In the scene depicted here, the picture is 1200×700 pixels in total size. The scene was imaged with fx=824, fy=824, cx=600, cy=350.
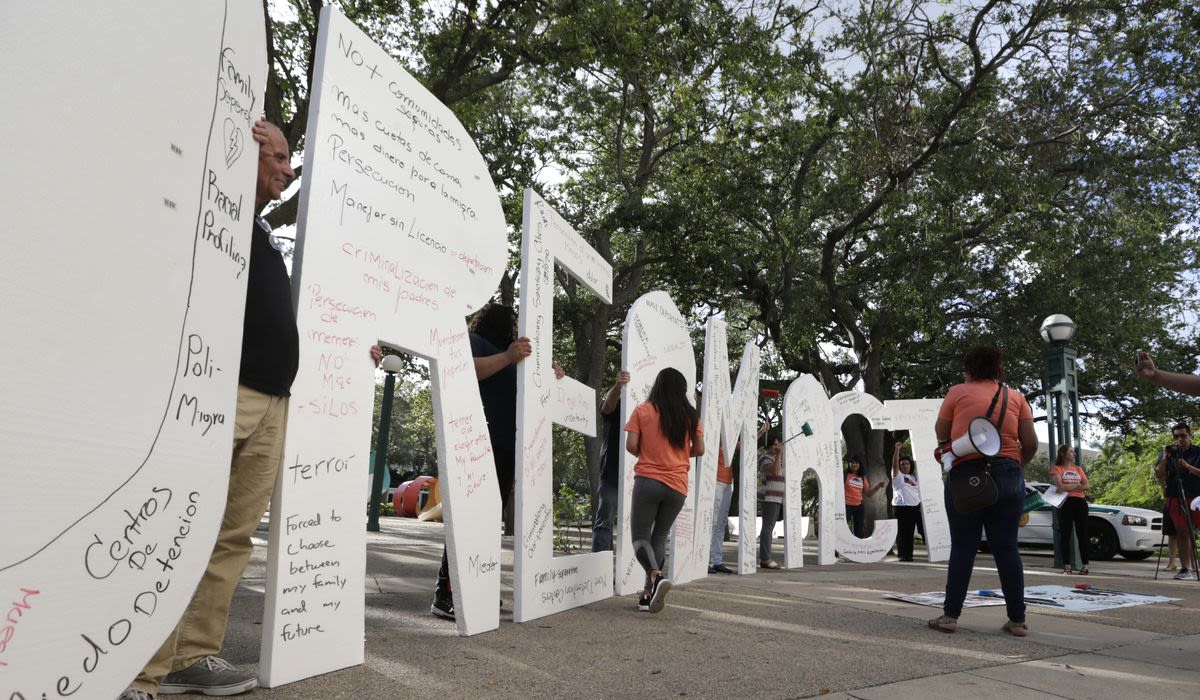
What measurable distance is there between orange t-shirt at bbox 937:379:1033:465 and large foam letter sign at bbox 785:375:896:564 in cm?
502

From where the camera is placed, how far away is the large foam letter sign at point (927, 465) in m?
12.2

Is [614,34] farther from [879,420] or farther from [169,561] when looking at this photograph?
[169,561]

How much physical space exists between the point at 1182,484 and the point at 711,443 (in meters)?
5.90

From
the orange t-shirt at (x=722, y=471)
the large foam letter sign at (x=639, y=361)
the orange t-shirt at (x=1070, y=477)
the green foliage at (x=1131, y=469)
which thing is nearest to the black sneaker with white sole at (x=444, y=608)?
the large foam letter sign at (x=639, y=361)

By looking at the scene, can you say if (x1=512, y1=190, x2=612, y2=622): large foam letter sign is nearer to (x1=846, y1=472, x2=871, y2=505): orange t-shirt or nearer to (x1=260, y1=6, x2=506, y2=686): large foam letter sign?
(x1=260, y1=6, x2=506, y2=686): large foam letter sign

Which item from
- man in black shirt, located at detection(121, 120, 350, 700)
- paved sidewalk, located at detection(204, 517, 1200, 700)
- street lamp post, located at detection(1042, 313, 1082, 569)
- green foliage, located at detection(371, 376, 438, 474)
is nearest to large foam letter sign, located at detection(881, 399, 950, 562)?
street lamp post, located at detection(1042, 313, 1082, 569)

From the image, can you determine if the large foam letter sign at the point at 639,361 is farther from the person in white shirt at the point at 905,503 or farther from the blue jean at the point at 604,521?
the person in white shirt at the point at 905,503

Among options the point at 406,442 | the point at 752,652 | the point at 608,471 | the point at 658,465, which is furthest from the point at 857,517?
the point at 406,442

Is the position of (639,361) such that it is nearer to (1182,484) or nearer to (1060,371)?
(1182,484)

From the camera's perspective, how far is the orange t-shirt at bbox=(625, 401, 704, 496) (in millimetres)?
5652

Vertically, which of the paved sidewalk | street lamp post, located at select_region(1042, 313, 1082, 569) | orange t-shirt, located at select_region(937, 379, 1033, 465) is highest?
street lamp post, located at select_region(1042, 313, 1082, 569)

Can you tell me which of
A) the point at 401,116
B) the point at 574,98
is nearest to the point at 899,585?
the point at 401,116

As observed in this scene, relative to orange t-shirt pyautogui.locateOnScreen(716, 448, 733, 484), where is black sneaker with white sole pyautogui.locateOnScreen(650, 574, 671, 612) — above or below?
below

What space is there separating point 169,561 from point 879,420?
1184 cm
